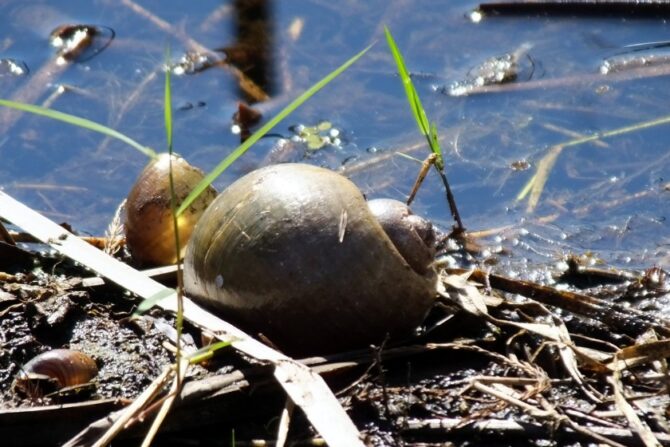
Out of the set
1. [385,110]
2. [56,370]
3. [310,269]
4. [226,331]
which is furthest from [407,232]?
[385,110]

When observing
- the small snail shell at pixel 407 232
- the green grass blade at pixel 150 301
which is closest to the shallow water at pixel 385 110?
the small snail shell at pixel 407 232

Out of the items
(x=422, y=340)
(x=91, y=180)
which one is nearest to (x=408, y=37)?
(x=91, y=180)

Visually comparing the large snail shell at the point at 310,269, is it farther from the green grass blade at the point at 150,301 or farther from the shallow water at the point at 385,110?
the shallow water at the point at 385,110

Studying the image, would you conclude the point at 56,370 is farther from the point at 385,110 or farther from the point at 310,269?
the point at 385,110

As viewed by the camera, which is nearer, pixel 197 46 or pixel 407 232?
pixel 407 232

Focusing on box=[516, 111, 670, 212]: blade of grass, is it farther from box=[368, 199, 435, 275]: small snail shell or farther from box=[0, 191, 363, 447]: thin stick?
box=[0, 191, 363, 447]: thin stick

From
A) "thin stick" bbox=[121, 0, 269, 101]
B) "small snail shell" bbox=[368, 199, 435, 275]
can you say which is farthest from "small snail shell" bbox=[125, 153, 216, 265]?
"thin stick" bbox=[121, 0, 269, 101]

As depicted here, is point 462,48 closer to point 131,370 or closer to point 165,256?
point 165,256

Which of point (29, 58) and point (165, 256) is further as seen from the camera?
point (29, 58)
